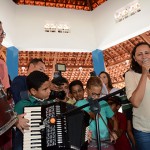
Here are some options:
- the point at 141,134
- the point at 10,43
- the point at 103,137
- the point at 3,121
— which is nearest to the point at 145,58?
the point at 141,134

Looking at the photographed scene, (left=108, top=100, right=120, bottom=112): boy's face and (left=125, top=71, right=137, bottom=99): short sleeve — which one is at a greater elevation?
(left=125, top=71, right=137, bottom=99): short sleeve

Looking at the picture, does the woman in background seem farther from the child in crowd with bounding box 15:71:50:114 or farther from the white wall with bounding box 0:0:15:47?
the white wall with bounding box 0:0:15:47

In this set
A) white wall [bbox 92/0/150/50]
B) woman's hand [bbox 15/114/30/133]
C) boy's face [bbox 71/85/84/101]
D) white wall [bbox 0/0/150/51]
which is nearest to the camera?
woman's hand [bbox 15/114/30/133]

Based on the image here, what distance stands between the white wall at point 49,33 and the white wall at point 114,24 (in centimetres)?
30

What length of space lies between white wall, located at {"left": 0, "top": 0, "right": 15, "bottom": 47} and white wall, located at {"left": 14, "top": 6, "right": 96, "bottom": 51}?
0.23m

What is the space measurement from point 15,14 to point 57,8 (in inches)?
61.1

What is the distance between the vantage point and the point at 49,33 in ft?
31.2

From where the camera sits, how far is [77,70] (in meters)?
12.5

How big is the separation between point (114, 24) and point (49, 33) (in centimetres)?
223

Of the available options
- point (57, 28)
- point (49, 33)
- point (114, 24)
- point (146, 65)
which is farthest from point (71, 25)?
point (146, 65)

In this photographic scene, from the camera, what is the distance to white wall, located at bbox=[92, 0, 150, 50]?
27.1 ft

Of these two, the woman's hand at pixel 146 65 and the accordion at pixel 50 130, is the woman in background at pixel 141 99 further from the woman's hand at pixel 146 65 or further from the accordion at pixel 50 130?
the accordion at pixel 50 130

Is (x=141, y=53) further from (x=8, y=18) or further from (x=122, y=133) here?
(x=8, y=18)

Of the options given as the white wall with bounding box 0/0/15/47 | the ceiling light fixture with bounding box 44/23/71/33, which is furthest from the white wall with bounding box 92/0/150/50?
the white wall with bounding box 0/0/15/47
